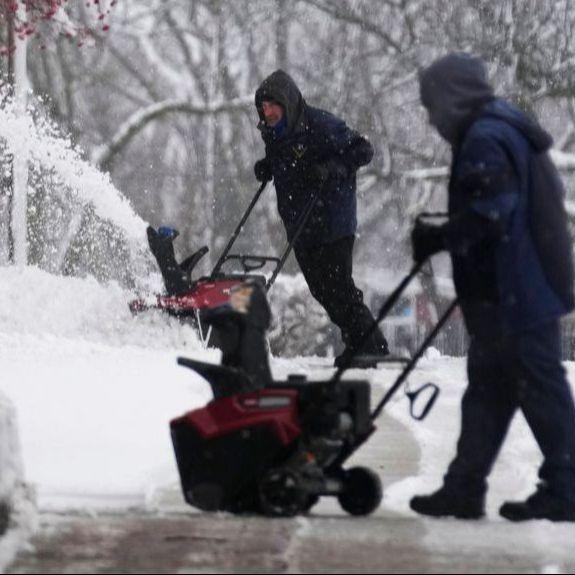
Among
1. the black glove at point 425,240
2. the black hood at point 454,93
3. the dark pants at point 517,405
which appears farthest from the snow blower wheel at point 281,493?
the black hood at point 454,93

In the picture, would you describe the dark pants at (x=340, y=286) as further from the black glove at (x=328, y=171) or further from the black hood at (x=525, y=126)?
the black hood at (x=525, y=126)

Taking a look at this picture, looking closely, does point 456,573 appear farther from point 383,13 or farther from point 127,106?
point 127,106

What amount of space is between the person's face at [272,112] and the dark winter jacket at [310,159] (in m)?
0.04

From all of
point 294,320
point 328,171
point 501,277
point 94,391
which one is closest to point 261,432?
point 501,277

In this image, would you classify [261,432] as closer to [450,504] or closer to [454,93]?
[450,504]

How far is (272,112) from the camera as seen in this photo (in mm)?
12008

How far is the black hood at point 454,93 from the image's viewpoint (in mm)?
6887

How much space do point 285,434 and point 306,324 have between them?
44.7 feet

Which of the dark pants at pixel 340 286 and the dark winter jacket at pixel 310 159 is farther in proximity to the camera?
the dark pants at pixel 340 286

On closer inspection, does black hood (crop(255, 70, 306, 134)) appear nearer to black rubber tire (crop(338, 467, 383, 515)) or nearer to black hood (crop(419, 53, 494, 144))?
black hood (crop(419, 53, 494, 144))

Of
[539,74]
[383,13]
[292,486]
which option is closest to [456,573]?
[292,486]

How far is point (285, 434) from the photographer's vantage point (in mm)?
6543

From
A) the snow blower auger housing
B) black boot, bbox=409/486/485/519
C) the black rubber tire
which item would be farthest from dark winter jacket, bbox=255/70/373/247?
the black rubber tire

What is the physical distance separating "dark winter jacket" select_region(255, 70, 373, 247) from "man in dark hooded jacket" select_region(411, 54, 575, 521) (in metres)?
4.92
